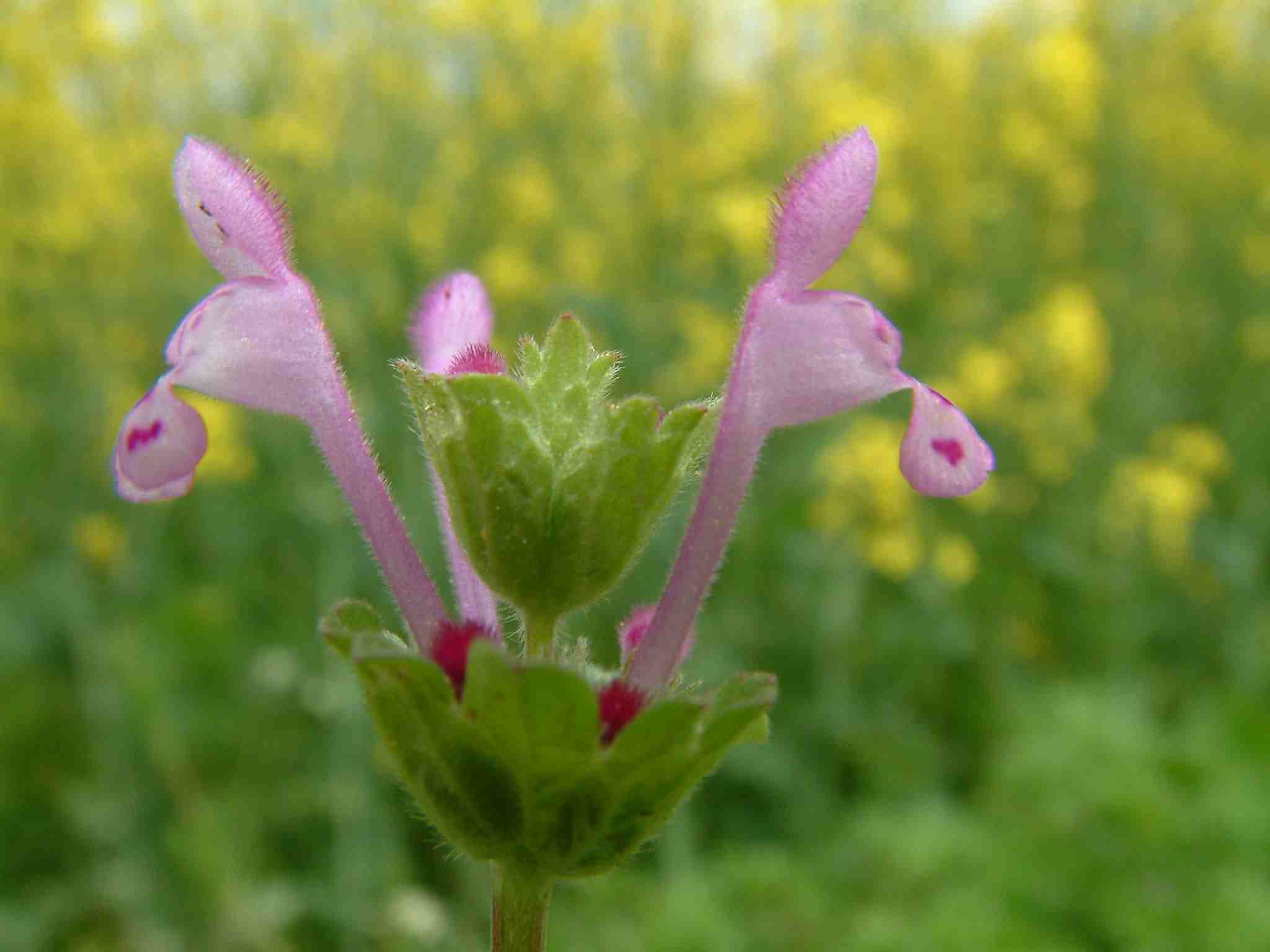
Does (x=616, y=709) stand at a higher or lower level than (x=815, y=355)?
lower

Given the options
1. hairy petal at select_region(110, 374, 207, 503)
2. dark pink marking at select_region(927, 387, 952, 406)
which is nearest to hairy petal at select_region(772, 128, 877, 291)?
dark pink marking at select_region(927, 387, 952, 406)

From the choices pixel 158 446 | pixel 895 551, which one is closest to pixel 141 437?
pixel 158 446

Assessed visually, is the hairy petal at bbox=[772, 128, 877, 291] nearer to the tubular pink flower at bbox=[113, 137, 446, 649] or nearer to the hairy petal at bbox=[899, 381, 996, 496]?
the hairy petal at bbox=[899, 381, 996, 496]

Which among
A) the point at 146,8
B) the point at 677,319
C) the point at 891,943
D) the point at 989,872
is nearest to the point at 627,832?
the point at 891,943

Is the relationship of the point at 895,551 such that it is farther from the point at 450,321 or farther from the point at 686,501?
the point at 450,321

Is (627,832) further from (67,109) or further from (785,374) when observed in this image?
(67,109)

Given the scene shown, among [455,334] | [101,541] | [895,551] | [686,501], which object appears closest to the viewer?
[455,334]
